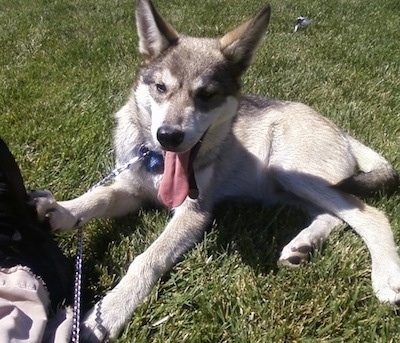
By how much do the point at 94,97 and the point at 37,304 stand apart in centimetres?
296

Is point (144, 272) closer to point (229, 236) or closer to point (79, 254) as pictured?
point (79, 254)

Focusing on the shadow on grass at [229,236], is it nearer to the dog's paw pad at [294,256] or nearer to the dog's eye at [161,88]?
the dog's paw pad at [294,256]

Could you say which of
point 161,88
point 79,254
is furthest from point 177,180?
point 79,254

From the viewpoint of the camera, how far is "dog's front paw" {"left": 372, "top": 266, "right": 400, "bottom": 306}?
2.66 metres

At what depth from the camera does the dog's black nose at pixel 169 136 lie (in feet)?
9.37

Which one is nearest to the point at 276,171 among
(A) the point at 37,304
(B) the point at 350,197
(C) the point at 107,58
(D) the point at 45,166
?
(B) the point at 350,197

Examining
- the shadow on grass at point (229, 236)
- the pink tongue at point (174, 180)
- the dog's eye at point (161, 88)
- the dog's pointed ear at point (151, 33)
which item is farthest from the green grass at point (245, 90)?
the dog's pointed ear at point (151, 33)

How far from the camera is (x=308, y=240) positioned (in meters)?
3.06

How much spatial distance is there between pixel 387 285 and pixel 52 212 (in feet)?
5.73

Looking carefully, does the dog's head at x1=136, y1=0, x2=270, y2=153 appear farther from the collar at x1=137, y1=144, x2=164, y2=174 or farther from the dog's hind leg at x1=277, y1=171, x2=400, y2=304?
the dog's hind leg at x1=277, y1=171, x2=400, y2=304

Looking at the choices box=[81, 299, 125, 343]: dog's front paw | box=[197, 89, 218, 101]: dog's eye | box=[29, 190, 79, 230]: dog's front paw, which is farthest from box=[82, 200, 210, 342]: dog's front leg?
box=[197, 89, 218, 101]: dog's eye

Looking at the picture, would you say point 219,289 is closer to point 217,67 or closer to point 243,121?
point 217,67

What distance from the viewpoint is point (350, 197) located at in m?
3.43

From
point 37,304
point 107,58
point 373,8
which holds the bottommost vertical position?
point 373,8
